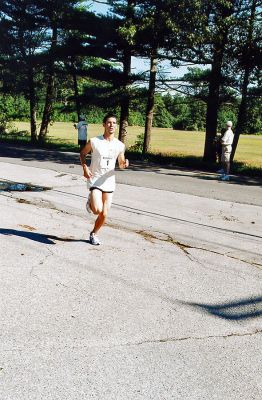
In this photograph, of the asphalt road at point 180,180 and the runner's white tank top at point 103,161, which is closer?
the runner's white tank top at point 103,161

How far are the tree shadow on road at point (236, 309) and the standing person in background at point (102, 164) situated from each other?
6.86 ft

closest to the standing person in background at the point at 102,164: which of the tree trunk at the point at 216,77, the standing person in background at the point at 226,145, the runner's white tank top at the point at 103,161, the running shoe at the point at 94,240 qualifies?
the runner's white tank top at the point at 103,161

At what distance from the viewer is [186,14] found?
1512 cm

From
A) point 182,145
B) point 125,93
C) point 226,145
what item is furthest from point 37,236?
point 182,145

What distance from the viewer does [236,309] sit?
4.03 metres

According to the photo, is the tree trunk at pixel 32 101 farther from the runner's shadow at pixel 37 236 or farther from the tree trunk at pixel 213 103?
the runner's shadow at pixel 37 236

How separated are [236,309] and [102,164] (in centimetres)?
258

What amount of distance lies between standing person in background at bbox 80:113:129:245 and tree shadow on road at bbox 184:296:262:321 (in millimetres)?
2092

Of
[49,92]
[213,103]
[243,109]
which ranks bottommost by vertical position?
[243,109]

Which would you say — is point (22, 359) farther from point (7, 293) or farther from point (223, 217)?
point (223, 217)

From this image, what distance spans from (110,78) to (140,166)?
21.6ft

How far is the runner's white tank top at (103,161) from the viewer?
5406mm

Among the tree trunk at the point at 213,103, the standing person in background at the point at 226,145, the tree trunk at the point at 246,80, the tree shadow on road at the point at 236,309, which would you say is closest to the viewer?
the tree shadow on road at the point at 236,309

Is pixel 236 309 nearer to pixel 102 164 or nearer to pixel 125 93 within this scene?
pixel 102 164
